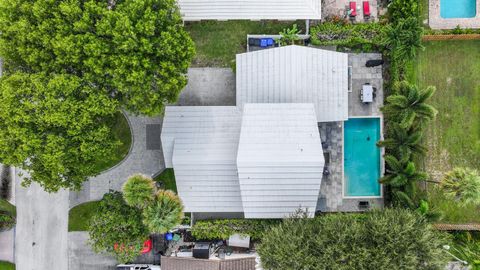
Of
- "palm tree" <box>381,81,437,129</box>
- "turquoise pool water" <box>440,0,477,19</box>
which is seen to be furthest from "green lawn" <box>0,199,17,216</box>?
"turquoise pool water" <box>440,0,477,19</box>

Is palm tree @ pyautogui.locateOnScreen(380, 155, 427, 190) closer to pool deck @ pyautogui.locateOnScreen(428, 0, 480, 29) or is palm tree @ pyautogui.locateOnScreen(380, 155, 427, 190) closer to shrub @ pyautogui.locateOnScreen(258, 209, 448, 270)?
shrub @ pyautogui.locateOnScreen(258, 209, 448, 270)

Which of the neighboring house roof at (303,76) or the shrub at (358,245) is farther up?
the neighboring house roof at (303,76)

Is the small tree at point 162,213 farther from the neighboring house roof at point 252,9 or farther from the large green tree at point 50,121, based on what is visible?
the neighboring house roof at point 252,9

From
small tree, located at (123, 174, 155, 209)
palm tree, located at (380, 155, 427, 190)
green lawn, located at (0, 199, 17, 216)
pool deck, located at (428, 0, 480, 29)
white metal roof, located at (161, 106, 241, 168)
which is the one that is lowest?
green lawn, located at (0, 199, 17, 216)

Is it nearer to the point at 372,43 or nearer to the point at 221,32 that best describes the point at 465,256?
the point at 372,43

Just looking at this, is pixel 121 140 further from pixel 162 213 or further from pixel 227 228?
pixel 227 228

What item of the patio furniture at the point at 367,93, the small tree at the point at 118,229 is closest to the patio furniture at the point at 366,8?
the patio furniture at the point at 367,93
